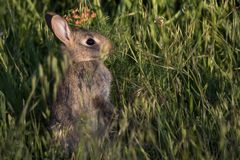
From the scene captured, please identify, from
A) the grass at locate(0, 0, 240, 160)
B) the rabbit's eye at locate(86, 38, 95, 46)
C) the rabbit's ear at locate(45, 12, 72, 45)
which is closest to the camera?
the grass at locate(0, 0, 240, 160)

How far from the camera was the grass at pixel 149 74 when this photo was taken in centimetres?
373

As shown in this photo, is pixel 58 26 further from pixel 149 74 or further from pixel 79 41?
pixel 149 74

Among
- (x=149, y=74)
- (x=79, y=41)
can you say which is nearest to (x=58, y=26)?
(x=79, y=41)

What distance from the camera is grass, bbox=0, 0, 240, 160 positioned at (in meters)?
3.73

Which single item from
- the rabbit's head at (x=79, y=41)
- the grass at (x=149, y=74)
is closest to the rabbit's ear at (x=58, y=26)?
the rabbit's head at (x=79, y=41)

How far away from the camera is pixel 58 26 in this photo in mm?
4871

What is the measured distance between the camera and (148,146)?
3.90 metres

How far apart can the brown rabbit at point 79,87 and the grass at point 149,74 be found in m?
0.10

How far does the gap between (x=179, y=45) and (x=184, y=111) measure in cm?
64

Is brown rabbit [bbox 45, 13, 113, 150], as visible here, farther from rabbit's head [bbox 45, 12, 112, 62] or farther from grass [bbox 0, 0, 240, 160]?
grass [bbox 0, 0, 240, 160]

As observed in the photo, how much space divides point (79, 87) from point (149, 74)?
1.65 feet

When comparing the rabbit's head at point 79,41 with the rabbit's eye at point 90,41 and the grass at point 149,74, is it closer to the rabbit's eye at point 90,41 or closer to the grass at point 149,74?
the rabbit's eye at point 90,41

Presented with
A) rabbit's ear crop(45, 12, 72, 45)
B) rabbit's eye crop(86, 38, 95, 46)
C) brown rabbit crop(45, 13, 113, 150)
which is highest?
rabbit's ear crop(45, 12, 72, 45)

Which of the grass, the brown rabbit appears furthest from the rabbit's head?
the grass
